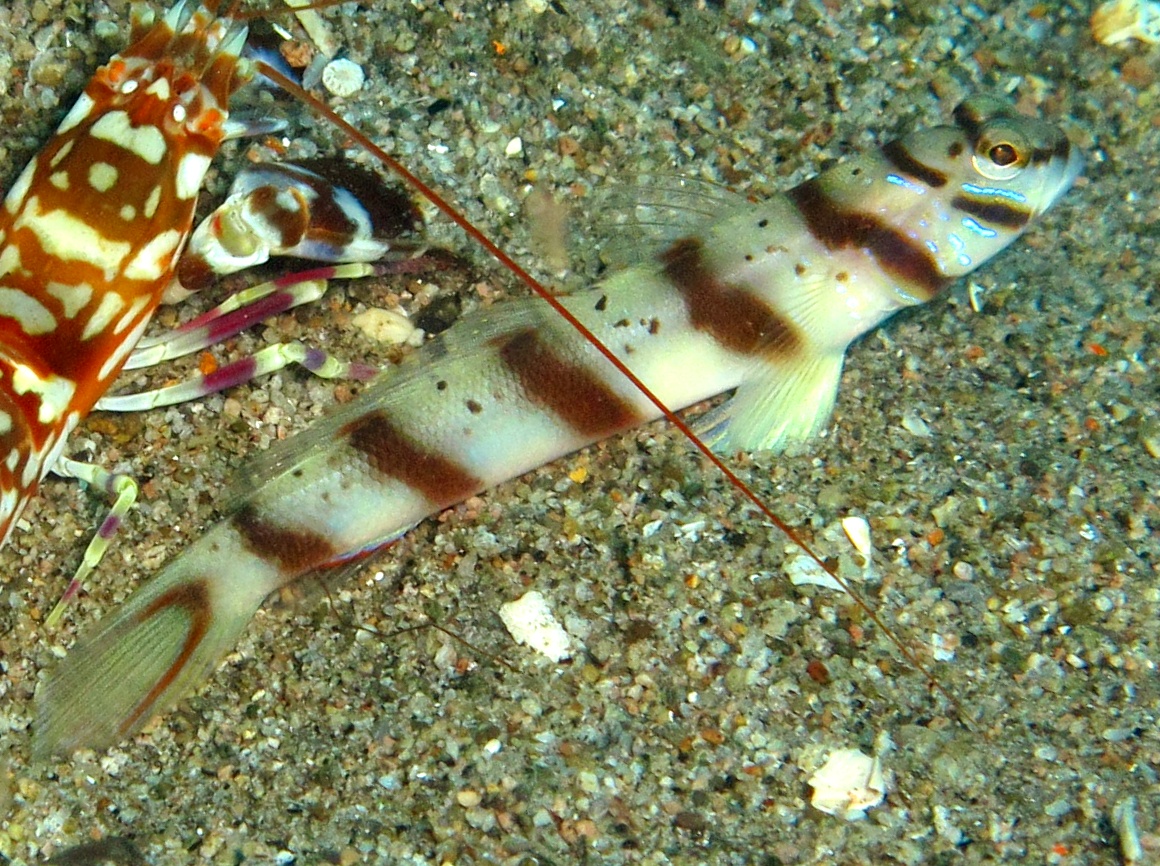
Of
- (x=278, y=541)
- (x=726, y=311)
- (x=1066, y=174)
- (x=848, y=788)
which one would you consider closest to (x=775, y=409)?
(x=726, y=311)

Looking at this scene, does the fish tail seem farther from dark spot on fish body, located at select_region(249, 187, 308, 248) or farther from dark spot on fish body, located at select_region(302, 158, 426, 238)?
dark spot on fish body, located at select_region(302, 158, 426, 238)

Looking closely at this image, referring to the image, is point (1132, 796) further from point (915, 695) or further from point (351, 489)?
point (351, 489)

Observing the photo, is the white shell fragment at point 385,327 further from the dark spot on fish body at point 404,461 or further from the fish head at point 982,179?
the fish head at point 982,179

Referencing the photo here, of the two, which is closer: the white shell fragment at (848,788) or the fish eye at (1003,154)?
the white shell fragment at (848,788)

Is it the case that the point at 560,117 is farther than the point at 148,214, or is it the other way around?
the point at 560,117

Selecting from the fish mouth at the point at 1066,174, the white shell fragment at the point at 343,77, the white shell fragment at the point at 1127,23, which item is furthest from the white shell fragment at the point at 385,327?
the white shell fragment at the point at 1127,23

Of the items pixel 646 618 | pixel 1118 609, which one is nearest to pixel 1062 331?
pixel 1118 609

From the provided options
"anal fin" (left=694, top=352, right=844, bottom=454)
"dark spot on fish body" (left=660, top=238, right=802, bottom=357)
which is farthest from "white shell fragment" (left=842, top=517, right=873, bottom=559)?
"dark spot on fish body" (left=660, top=238, right=802, bottom=357)
